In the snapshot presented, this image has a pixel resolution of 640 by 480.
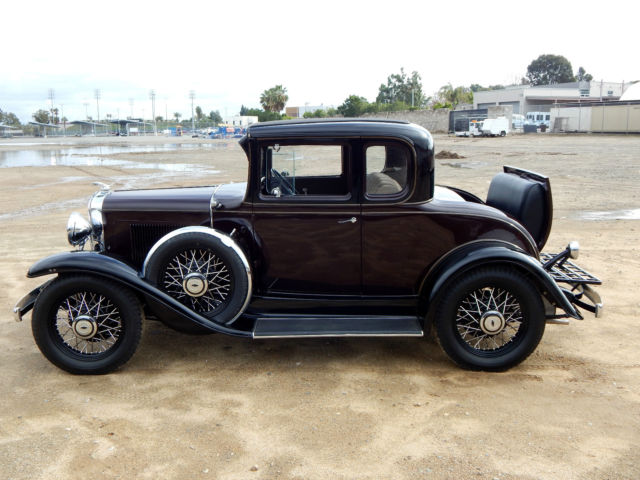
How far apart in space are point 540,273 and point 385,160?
1.40 m

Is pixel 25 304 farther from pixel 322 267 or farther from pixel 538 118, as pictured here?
pixel 538 118

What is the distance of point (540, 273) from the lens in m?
3.89

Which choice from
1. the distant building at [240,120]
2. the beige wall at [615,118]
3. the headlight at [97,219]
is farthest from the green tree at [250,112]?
the headlight at [97,219]

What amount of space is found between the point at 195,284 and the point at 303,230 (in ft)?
2.98

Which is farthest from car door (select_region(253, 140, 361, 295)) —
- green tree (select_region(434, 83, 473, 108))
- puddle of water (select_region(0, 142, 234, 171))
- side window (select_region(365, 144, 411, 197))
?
green tree (select_region(434, 83, 473, 108))

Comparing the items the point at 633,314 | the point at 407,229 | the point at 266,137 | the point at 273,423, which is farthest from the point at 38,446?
the point at 633,314

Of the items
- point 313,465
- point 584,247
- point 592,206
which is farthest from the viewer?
point 592,206

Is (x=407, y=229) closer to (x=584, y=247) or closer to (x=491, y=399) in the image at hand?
(x=491, y=399)

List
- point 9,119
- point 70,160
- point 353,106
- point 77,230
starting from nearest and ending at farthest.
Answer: point 77,230 < point 70,160 < point 353,106 < point 9,119

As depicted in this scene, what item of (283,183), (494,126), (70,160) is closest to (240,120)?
(494,126)

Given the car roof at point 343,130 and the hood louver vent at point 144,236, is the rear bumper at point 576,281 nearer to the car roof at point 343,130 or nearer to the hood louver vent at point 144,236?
the car roof at point 343,130

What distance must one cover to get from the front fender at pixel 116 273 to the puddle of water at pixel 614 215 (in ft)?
27.1

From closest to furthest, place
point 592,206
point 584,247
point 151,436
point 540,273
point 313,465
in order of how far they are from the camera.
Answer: point 313,465
point 151,436
point 540,273
point 584,247
point 592,206

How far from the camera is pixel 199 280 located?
404cm
